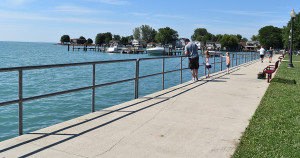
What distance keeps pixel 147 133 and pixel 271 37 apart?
146947 mm

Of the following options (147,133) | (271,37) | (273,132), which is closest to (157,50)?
(271,37)

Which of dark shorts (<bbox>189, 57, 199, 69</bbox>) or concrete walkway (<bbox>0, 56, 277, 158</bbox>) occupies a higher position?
dark shorts (<bbox>189, 57, 199, 69</bbox>)

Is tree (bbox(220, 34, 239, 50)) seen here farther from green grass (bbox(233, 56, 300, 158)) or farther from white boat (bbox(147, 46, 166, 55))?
green grass (bbox(233, 56, 300, 158))

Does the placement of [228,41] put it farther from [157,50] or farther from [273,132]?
[273,132]

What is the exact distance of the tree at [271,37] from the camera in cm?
13588

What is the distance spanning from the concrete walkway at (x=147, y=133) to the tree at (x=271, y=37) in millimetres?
141695

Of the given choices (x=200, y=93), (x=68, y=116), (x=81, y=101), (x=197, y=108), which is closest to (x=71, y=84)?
(x=81, y=101)

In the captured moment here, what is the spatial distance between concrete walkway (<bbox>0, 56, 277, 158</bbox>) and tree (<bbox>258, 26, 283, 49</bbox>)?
141695mm

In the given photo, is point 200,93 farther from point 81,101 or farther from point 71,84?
point 71,84

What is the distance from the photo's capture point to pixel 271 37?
13700cm

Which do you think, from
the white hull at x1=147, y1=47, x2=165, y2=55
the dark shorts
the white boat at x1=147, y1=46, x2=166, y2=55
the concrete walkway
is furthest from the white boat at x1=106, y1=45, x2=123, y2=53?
the concrete walkway

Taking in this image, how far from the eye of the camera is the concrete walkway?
3830 millimetres

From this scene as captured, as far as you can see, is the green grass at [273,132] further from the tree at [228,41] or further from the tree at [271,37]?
the tree at [228,41]

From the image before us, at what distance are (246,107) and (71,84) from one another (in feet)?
60.9
